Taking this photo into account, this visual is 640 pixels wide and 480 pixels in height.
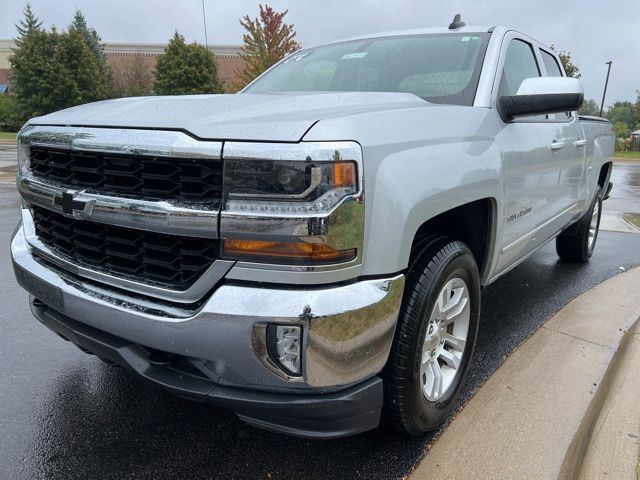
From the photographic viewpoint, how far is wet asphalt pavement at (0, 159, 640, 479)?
208 centimetres

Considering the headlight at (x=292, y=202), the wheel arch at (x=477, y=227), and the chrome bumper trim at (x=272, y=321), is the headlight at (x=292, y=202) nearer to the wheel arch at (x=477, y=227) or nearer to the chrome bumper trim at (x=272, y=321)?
the chrome bumper trim at (x=272, y=321)

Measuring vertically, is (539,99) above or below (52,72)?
below

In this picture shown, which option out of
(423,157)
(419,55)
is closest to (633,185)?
(419,55)

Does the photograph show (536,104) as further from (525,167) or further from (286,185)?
(286,185)

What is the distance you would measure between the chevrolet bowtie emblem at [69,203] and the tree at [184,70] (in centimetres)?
3033

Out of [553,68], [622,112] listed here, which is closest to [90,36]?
[553,68]

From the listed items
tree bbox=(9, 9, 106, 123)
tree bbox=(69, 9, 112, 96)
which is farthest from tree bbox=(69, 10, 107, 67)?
tree bbox=(9, 9, 106, 123)

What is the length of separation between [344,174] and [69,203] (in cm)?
111

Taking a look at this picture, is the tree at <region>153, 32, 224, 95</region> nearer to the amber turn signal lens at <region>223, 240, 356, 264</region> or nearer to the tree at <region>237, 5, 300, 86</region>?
the tree at <region>237, 5, 300, 86</region>

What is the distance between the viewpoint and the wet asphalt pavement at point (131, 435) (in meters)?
2.08

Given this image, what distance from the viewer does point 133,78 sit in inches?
1585

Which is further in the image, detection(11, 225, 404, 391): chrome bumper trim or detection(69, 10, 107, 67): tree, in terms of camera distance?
detection(69, 10, 107, 67): tree

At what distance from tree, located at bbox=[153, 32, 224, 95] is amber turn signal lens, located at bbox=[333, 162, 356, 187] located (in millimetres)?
30896

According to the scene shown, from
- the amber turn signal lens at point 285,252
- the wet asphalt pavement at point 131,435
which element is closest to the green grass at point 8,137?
the wet asphalt pavement at point 131,435
